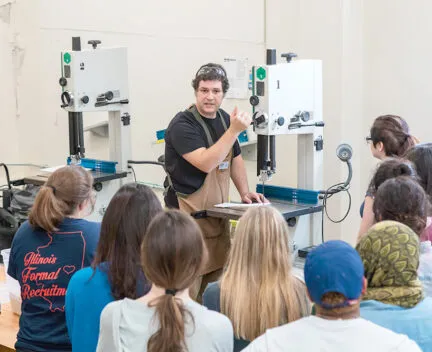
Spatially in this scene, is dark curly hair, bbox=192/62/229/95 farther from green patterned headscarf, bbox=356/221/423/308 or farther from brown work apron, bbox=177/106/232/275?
green patterned headscarf, bbox=356/221/423/308

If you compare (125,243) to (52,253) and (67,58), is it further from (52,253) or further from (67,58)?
(67,58)

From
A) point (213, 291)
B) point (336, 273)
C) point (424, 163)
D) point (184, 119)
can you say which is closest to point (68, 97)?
point (184, 119)

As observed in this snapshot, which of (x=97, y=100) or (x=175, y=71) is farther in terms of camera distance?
(x=175, y=71)

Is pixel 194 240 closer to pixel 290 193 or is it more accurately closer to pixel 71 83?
pixel 290 193

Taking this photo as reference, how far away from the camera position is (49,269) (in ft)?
8.51

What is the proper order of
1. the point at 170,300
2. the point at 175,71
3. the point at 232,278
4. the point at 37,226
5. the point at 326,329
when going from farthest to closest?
the point at 175,71
the point at 37,226
the point at 232,278
the point at 170,300
the point at 326,329

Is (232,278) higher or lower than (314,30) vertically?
lower

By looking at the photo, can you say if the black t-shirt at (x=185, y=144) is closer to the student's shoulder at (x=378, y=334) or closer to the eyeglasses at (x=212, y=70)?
the eyeglasses at (x=212, y=70)

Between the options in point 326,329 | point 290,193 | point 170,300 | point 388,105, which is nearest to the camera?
point 326,329

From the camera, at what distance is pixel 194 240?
1892 millimetres

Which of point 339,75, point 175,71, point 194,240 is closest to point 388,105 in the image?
point 339,75

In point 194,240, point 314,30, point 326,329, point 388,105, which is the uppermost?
point 314,30

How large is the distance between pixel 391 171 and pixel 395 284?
911 millimetres

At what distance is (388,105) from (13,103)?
314cm
